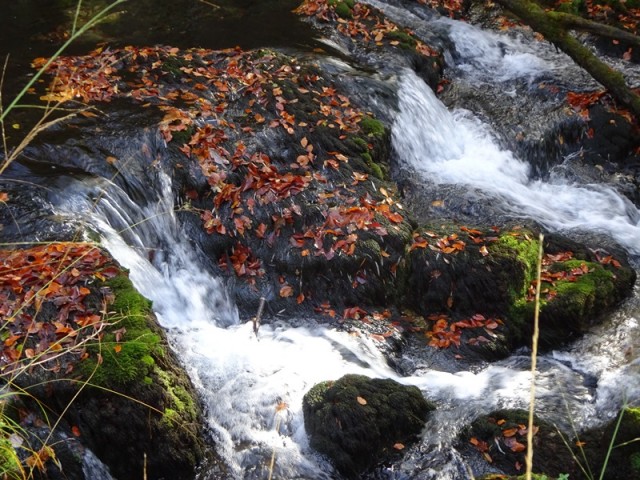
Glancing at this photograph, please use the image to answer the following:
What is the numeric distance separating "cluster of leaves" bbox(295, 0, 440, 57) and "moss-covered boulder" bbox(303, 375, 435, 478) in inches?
287

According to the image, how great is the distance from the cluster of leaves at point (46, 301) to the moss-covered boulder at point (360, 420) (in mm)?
1917

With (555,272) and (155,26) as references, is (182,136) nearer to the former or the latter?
(155,26)

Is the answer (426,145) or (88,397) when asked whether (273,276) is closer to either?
(88,397)

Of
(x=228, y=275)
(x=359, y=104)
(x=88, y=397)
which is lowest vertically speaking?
(x=228, y=275)

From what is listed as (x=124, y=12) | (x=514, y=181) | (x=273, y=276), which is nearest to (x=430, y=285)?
(x=273, y=276)

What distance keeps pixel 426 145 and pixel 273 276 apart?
12.5 ft

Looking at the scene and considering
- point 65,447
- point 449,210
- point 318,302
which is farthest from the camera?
point 449,210

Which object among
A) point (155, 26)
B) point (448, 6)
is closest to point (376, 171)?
point (155, 26)

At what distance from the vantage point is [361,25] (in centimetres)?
1152

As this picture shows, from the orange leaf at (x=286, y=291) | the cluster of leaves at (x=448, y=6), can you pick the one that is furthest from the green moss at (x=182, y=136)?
the cluster of leaves at (x=448, y=6)

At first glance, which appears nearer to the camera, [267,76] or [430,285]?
[430,285]

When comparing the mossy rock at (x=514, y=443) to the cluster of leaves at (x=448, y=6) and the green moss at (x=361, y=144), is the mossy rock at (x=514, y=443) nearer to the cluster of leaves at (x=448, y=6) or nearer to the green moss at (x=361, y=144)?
the green moss at (x=361, y=144)

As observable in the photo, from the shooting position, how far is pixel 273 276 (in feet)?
23.3

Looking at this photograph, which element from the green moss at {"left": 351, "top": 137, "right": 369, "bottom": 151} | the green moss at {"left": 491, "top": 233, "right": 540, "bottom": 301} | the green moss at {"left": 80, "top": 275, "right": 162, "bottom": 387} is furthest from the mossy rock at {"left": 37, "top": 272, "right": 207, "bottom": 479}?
the green moss at {"left": 351, "top": 137, "right": 369, "bottom": 151}
